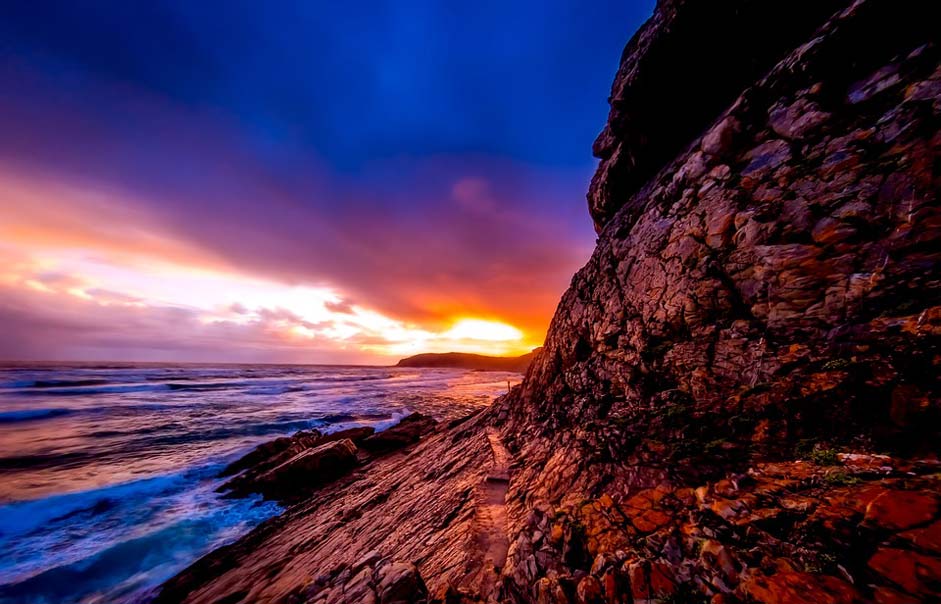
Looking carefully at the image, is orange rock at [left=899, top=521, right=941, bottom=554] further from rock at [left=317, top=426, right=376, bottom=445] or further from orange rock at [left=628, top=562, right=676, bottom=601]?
rock at [left=317, top=426, right=376, bottom=445]

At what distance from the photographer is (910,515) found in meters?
2.80

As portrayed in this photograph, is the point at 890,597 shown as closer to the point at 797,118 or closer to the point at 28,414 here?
the point at 797,118

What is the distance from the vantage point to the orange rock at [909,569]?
2408 mm

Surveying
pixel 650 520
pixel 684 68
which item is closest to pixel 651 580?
pixel 650 520

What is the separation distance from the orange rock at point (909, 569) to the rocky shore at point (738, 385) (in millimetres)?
14

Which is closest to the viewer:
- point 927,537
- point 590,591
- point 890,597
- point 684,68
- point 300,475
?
point 890,597

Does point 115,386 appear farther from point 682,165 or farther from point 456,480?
point 682,165

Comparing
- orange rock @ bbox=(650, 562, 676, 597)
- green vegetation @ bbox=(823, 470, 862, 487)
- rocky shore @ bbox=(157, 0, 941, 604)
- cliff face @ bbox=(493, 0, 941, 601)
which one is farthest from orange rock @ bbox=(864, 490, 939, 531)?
orange rock @ bbox=(650, 562, 676, 597)

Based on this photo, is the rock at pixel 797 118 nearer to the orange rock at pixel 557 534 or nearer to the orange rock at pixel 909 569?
the orange rock at pixel 909 569

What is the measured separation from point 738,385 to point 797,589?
10.5ft

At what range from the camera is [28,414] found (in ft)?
109

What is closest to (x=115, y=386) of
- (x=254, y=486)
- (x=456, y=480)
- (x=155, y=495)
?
(x=155, y=495)

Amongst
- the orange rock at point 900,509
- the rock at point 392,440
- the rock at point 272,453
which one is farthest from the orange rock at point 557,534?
the rock at point 272,453

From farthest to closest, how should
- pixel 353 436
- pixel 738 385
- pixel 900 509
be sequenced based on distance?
1. pixel 353 436
2. pixel 738 385
3. pixel 900 509
